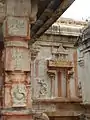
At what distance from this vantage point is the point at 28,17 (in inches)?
187

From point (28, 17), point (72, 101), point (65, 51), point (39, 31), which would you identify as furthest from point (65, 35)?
point (28, 17)

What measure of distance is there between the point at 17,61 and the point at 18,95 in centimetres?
56

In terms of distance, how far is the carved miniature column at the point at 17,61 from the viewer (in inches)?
171

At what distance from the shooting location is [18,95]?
4.35m

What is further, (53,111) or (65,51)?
(65,51)

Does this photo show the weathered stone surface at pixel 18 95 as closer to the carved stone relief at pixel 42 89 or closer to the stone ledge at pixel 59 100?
the stone ledge at pixel 59 100

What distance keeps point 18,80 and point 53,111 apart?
7.41m

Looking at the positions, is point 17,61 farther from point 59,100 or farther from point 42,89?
point 59,100

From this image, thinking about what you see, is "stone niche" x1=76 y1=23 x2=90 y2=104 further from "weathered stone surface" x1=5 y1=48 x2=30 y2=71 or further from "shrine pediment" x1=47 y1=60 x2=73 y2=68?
"weathered stone surface" x1=5 y1=48 x2=30 y2=71

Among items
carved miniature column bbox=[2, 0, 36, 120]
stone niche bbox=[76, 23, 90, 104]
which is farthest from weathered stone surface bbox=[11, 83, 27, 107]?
stone niche bbox=[76, 23, 90, 104]

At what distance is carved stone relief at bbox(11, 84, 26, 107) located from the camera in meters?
4.33

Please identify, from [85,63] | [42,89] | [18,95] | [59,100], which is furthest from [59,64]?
[18,95]

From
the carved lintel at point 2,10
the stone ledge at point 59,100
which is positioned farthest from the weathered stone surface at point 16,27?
the stone ledge at point 59,100

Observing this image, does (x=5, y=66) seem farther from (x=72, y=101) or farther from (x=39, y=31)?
(x=72, y=101)
